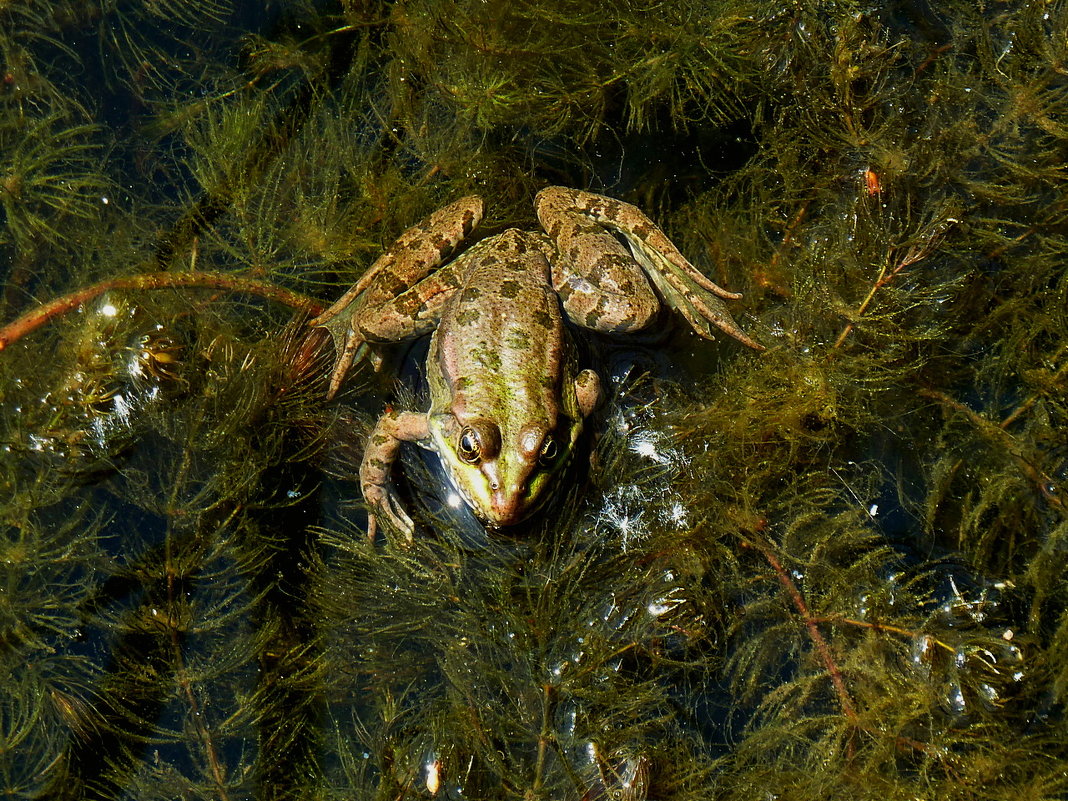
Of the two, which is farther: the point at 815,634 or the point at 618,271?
the point at 618,271

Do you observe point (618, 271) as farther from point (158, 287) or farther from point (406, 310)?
point (158, 287)

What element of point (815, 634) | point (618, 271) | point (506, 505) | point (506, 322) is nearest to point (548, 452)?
point (506, 505)

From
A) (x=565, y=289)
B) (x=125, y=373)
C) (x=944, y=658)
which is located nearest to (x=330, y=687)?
(x=125, y=373)

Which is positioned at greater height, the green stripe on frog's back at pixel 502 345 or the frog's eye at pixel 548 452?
the green stripe on frog's back at pixel 502 345

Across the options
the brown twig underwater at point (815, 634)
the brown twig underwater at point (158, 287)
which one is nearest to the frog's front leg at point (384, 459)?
the brown twig underwater at point (158, 287)

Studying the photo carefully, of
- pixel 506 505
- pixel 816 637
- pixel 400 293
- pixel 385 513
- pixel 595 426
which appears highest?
pixel 400 293

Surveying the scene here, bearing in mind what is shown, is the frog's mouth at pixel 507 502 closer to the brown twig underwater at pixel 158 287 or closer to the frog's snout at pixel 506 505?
the frog's snout at pixel 506 505

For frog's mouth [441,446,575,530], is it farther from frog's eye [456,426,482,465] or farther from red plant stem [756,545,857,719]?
red plant stem [756,545,857,719]
